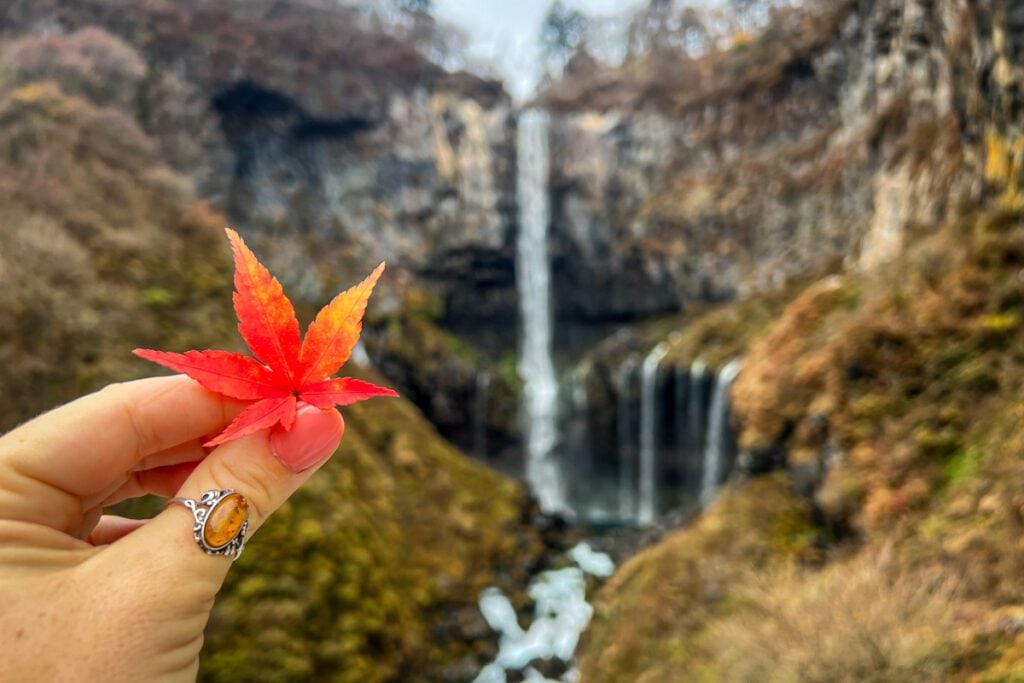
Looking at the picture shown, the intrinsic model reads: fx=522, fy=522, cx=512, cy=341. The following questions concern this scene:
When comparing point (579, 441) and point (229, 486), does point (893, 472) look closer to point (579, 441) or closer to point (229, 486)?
point (229, 486)

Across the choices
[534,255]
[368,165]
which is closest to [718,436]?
[534,255]

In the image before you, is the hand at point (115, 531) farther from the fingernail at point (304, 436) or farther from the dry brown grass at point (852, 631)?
the dry brown grass at point (852, 631)

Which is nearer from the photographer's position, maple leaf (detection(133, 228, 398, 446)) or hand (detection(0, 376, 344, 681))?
hand (detection(0, 376, 344, 681))

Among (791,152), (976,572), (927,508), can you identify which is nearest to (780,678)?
(976,572)

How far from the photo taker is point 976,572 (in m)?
3.25

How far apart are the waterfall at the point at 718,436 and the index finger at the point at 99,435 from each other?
1481cm

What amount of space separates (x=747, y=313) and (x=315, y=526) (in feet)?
62.4

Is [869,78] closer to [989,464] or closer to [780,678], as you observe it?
[989,464]

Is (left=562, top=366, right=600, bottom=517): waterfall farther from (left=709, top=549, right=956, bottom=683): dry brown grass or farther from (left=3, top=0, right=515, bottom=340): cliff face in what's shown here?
(left=709, top=549, right=956, bottom=683): dry brown grass

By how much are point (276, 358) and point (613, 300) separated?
2921 centimetres

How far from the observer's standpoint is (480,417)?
86.3 ft

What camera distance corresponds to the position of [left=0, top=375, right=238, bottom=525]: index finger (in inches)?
49.5

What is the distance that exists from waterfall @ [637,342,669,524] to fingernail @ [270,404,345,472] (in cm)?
2068

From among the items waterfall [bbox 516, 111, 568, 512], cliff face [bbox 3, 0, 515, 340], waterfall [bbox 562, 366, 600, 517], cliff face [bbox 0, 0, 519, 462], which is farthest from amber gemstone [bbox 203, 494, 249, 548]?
waterfall [bbox 516, 111, 568, 512]
